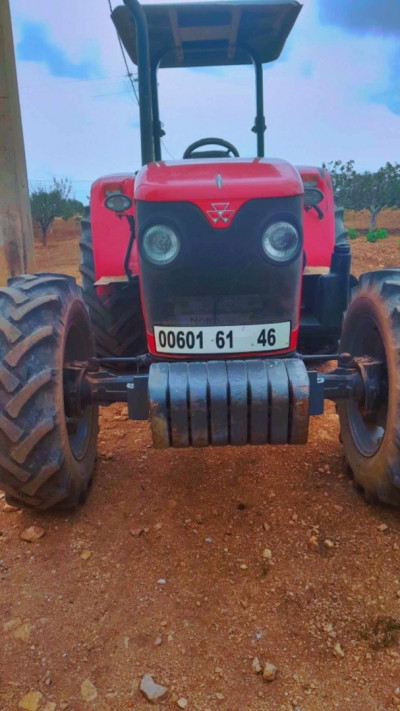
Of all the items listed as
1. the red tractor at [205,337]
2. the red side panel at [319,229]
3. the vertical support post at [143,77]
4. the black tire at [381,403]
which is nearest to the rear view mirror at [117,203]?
the red tractor at [205,337]

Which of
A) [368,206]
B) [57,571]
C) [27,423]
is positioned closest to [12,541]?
[57,571]

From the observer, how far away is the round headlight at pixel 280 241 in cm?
262

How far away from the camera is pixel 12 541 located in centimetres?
291

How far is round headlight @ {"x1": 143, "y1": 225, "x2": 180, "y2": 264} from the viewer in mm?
2619

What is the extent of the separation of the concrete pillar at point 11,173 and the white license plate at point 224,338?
4.46 m

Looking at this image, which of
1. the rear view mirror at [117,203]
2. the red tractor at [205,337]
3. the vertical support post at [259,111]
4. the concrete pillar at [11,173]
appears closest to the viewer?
the red tractor at [205,337]

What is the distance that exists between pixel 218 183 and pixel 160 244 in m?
0.37

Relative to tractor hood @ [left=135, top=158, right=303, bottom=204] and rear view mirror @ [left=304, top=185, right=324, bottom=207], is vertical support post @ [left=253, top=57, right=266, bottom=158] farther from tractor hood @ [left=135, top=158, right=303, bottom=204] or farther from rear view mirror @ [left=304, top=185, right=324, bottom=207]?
tractor hood @ [left=135, top=158, right=303, bottom=204]

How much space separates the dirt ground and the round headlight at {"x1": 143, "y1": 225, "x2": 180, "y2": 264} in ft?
4.43

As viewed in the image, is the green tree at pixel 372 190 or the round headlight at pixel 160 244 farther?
the green tree at pixel 372 190

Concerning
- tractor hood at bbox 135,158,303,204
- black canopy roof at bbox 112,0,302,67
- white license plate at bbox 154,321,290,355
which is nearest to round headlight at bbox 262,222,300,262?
tractor hood at bbox 135,158,303,204

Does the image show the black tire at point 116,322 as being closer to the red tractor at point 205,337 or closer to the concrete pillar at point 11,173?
the red tractor at point 205,337

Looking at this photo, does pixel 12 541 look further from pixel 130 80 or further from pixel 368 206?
pixel 368 206

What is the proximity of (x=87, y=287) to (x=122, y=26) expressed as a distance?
5.93ft
